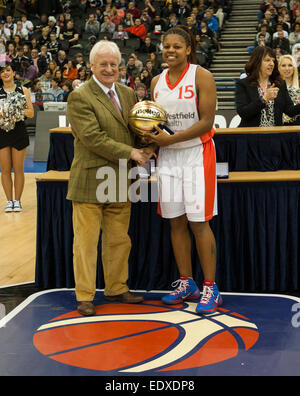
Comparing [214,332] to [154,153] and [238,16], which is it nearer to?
[154,153]

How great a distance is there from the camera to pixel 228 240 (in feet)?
13.4

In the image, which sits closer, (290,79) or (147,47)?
(290,79)

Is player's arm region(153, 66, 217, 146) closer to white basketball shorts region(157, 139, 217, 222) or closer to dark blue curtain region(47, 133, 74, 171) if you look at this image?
white basketball shorts region(157, 139, 217, 222)

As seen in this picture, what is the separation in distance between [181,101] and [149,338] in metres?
1.36

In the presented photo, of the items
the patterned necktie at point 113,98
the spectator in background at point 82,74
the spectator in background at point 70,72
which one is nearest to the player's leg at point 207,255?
the patterned necktie at point 113,98

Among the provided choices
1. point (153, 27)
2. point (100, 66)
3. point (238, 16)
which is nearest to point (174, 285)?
point (100, 66)

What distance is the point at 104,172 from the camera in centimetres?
351

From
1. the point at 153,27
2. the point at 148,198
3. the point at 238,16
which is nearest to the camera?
the point at 148,198

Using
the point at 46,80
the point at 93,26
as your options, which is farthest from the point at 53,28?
the point at 46,80

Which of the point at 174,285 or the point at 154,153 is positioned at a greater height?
the point at 154,153

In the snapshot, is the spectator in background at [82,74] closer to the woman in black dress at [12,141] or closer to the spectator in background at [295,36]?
the spectator in background at [295,36]

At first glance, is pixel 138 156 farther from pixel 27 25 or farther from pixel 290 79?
pixel 27 25

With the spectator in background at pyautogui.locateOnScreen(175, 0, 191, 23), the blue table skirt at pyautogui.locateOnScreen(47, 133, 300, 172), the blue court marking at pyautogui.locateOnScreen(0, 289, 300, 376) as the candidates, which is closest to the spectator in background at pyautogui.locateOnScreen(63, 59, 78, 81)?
the spectator in background at pyautogui.locateOnScreen(175, 0, 191, 23)

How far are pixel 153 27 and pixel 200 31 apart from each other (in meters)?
1.64
